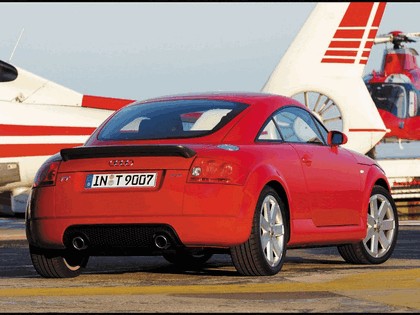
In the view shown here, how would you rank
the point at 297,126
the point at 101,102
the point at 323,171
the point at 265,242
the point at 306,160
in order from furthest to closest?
1. the point at 101,102
2. the point at 297,126
3. the point at 323,171
4. the point at 306,160
5. the point at 265,242

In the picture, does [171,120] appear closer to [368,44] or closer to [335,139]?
[335,139]

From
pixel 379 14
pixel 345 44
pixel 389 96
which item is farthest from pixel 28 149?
pixel 389 96

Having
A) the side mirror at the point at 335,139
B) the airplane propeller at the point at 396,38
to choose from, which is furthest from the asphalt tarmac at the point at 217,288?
the airplane propeller at the point at 396,38

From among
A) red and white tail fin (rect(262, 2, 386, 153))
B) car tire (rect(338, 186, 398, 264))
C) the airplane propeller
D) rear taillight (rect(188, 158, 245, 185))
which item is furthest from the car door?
the airplane propeller

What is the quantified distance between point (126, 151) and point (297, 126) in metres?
1.75

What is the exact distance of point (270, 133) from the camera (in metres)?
10.1

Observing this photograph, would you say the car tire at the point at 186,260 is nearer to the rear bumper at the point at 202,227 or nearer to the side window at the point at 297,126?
the side window at the point at 297,126

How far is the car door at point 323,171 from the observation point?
407 inches

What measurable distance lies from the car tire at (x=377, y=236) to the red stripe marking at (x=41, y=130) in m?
7.07

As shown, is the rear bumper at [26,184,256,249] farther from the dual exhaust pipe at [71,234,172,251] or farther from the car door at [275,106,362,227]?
the car door at [275,106,362,227]

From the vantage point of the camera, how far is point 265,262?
9.36m

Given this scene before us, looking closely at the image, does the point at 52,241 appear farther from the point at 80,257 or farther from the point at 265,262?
the point at 265,262

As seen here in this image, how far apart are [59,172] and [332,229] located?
2181 mm

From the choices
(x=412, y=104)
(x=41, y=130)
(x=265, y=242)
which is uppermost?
(x=265, y=242)
